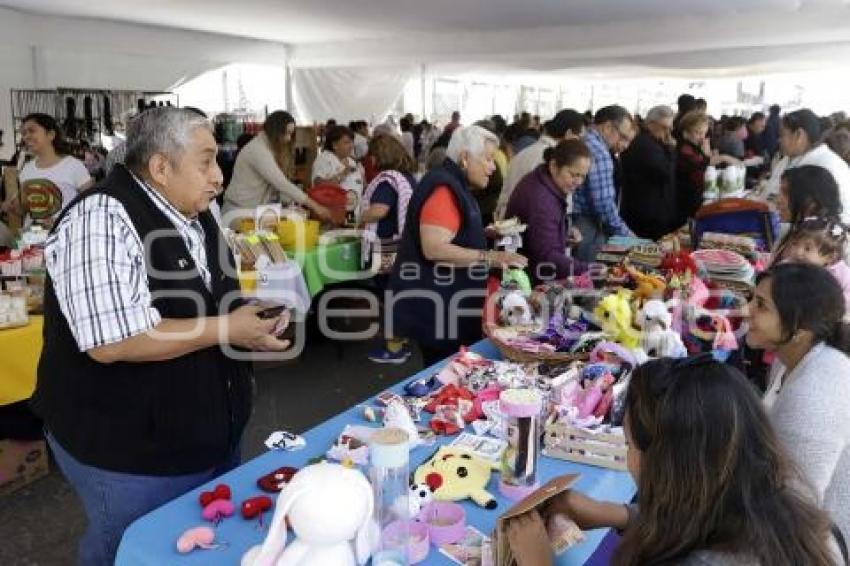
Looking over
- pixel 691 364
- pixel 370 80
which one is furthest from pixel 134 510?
pixel 370 80

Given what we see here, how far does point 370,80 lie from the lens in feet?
39.1

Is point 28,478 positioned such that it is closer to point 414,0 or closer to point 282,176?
point 282,176

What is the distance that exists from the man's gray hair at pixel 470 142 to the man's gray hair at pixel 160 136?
1.27 m

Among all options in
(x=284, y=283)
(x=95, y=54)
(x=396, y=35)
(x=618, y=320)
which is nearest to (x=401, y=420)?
(x=618, y=320)

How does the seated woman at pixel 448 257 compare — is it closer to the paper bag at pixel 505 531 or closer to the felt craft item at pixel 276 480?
the felt craft item at pixel 276 480

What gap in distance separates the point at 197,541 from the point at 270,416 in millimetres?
2411

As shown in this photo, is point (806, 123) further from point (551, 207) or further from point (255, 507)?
point (255, 507)

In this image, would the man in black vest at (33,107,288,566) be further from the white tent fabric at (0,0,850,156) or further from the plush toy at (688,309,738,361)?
the white tent fabric at (0,0,850,156)

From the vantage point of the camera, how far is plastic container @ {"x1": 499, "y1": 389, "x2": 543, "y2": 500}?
1.42m

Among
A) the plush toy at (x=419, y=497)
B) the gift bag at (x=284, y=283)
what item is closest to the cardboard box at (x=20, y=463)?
the gift bag at (x=284, y=283)

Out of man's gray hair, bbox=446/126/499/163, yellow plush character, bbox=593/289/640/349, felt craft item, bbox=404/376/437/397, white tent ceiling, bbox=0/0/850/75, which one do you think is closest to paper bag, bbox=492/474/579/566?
felt craft item, bbox=404/376/437/397

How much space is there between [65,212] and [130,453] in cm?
52

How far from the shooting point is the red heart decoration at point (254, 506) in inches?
52.6

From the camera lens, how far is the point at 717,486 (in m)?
0.97
